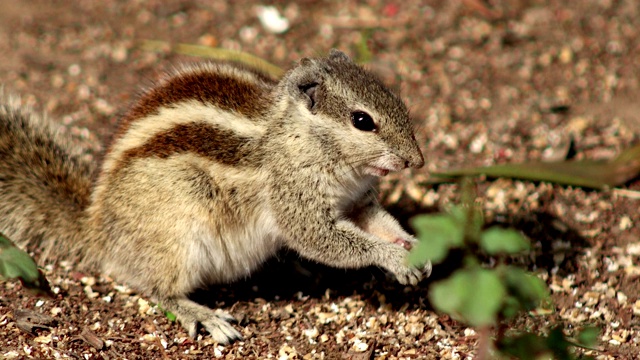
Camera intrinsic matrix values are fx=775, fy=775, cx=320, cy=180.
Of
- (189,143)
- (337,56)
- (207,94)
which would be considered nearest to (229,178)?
(189,143)

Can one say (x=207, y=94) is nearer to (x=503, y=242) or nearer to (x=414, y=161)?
(x=414, y=161)

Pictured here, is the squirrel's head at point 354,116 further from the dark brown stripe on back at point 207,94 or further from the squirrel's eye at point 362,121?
the dark brown stripe on back at point 207,94

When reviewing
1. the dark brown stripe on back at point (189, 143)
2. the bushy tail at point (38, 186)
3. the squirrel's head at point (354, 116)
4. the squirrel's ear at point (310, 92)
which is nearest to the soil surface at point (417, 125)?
the bushy tail at point (38, 186)

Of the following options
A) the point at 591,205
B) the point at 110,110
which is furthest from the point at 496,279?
the point at 110,110

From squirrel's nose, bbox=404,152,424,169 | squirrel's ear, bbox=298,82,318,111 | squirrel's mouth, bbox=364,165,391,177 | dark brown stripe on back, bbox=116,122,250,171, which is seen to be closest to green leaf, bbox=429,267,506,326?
squirrel's nose, bbox=404,152,424,169

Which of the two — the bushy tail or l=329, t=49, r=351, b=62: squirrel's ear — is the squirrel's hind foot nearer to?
the bushy tail

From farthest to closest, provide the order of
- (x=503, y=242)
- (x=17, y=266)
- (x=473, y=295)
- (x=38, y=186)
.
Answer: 1. (x=38, y=186)
2. (x=17, y=266)
3. (x=503, y=242)
4. (x=473, y=295)
